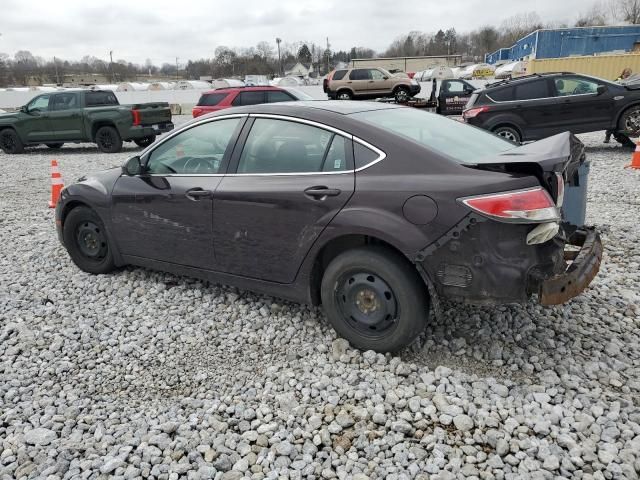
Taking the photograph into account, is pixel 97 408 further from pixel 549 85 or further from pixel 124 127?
pixel 124 127

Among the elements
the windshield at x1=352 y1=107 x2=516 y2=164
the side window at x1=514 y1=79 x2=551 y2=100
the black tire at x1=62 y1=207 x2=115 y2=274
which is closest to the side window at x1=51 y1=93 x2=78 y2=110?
the black tire at x1=62 y1=207 x2=115 y2=274

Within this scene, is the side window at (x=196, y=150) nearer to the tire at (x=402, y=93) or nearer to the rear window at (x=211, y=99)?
the rear window at (x=211, y=99)

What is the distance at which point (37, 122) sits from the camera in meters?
14.5

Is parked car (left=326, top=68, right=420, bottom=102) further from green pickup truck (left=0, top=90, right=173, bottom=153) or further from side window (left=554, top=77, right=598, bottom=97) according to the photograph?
side window (left=554, top=77, right=598, bottom=97)

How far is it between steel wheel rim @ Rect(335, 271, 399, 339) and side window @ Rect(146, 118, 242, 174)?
1.35m

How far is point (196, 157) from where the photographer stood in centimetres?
405

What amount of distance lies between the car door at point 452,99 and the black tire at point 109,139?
11.6 m

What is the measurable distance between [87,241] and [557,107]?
9676mm

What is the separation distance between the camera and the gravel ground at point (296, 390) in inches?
96.2

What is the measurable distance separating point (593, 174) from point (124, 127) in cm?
1120

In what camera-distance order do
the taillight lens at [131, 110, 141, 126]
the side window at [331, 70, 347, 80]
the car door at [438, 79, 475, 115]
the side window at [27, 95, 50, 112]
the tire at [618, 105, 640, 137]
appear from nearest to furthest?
1. the tire at [618, 105, 640, 137]
2. the taillight lens at [131, 110, 141, 126]
3. the side window at [27, 95, 50, 112]
4. the car door at [438, 79, 475, 115]
5. the side window at [331, 70, 347, 80]

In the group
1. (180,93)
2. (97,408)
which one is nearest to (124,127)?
(97,408)

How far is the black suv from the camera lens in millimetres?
10477

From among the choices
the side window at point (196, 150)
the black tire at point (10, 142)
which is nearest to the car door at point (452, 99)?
the black tire at point (10, 142)
